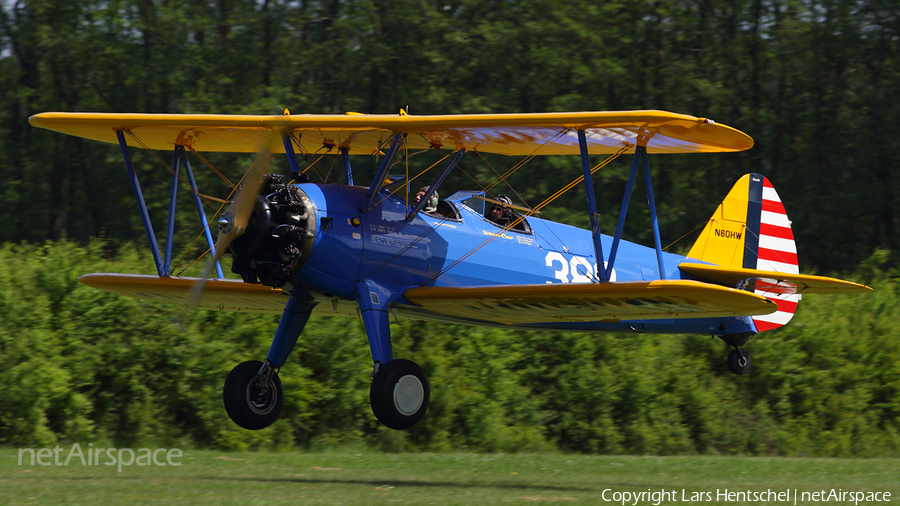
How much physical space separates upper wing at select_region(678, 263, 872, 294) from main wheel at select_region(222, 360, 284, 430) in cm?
488

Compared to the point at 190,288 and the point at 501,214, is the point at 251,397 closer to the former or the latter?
the point at 190,288

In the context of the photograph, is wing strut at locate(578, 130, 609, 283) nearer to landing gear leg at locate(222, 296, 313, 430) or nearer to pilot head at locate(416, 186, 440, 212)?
pilot head at locate(416, 186, 440, 212)

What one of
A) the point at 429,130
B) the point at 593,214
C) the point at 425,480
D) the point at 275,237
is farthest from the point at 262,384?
the point at 593,214

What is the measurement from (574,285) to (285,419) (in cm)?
770

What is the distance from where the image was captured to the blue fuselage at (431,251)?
801cm

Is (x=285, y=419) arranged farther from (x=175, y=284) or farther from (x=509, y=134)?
(x=509, y=134)

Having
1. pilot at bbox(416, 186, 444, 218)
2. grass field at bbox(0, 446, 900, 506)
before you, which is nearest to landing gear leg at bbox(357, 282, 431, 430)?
grass field at bbox(0, 446, 900, 506)

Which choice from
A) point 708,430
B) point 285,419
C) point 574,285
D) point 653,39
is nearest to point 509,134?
point 574,285

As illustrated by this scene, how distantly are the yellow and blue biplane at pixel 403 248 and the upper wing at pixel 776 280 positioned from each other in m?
0.03

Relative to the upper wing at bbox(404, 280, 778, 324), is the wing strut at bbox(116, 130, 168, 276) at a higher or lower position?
higher

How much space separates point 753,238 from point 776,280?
2816 millimetres

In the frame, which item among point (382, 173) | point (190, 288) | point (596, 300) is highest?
point (382, 173)

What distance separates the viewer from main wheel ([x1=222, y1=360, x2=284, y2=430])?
331 inches

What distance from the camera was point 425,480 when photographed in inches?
383
